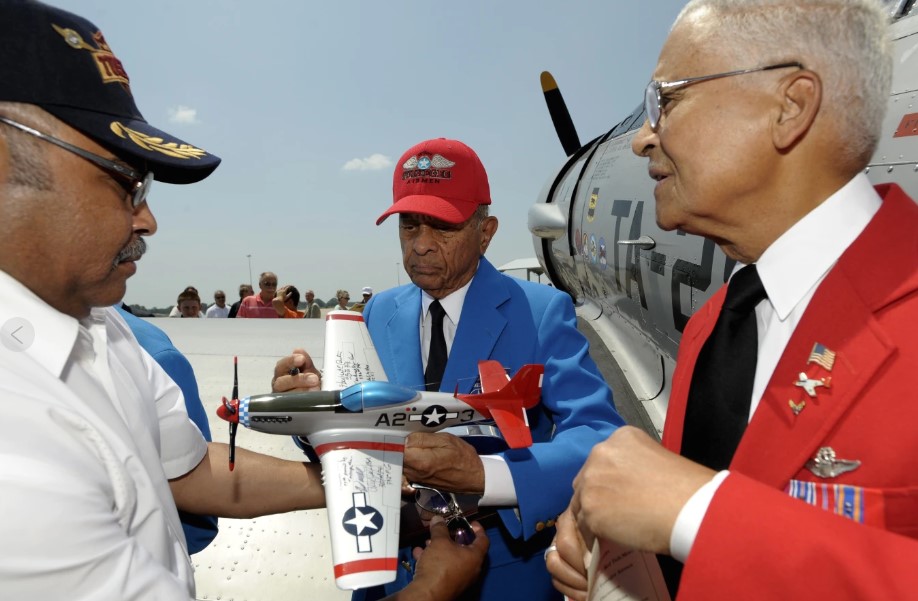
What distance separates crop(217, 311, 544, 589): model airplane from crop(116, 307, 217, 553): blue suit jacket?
246 millimetres

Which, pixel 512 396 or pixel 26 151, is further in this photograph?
pixel 512 396

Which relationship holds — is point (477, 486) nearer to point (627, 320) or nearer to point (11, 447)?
point (11, 447)

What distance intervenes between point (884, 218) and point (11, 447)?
6.67 ft

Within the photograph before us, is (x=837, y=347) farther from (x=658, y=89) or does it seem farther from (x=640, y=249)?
(x=640, y=249)

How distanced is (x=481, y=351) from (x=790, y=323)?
1440mm

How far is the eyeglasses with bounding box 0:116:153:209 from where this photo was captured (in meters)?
1.50

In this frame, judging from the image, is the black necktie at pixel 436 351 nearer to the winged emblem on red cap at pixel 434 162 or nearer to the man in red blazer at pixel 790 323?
the winged emblem on red cap at pixel 434 162

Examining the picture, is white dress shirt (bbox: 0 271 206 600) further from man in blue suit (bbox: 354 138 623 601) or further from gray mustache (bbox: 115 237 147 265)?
man in blue suit (bbox: 354 138 623 601)

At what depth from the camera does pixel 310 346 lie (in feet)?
24.8

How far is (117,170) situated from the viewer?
5.40 ft

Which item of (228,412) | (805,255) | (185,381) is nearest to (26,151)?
(185,381)

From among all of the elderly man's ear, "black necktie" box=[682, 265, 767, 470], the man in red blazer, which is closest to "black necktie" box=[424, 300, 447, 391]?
the man in red blazer

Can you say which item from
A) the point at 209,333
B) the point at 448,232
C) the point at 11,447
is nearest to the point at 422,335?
the point at 448,232

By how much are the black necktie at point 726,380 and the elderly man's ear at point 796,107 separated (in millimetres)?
402
